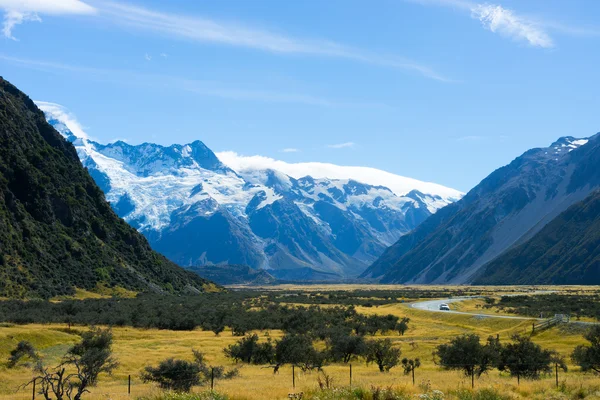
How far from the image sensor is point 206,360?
→ 54219 millimetres

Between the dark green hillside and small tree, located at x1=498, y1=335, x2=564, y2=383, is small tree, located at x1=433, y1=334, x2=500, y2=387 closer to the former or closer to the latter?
small tree, located at x1=498, y1=335, x2=564, y2=383

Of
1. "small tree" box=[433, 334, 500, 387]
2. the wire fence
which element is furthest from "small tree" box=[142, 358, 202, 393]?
"small tree" box=[433, 334, 500, 387]

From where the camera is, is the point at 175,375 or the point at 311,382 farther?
the point at 175,375

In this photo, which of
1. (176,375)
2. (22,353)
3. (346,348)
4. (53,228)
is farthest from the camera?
(53,228)

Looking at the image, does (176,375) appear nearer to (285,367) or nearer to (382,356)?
(285,367)

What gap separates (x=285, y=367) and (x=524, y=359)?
65.7ft

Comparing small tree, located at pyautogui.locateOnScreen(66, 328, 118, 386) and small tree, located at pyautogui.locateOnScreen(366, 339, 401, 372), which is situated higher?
small tree, located at pyautogui.locateOnScreen(66, 328, 118, 386)

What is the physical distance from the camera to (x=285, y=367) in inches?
2019

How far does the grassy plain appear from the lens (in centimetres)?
2795

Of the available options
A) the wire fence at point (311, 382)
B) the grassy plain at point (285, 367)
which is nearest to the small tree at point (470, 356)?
the grassy plain at point (285, 367)

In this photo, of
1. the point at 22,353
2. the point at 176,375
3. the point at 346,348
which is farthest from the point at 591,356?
the point at 22,353

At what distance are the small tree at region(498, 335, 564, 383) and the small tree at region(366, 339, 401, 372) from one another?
937 centimetres

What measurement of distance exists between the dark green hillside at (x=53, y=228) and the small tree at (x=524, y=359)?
92738mm

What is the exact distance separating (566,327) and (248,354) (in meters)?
39.5
